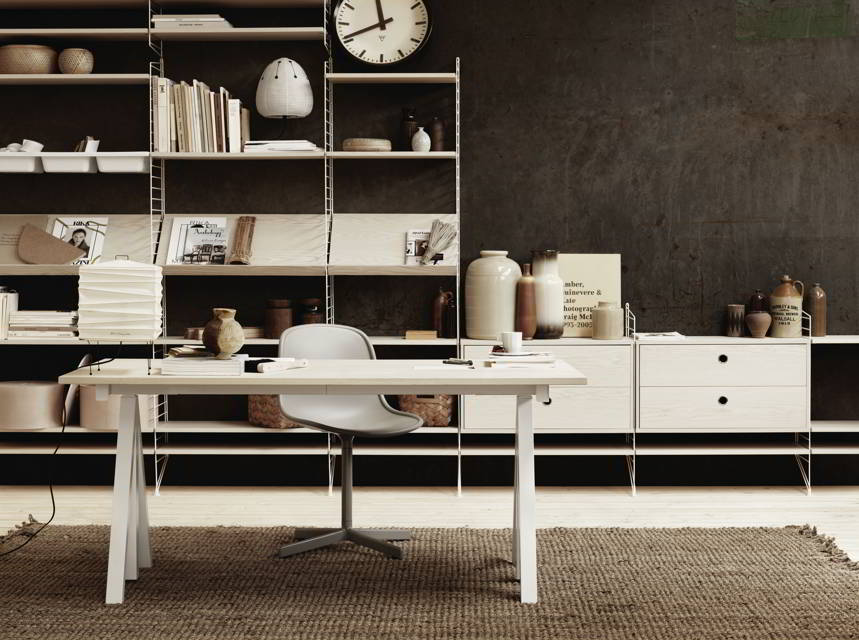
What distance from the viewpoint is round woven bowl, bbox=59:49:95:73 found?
15.0 ft

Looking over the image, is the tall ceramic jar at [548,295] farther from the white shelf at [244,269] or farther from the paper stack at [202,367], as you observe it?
the paper stack at [202,367]

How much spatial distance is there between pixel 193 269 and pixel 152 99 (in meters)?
0.90

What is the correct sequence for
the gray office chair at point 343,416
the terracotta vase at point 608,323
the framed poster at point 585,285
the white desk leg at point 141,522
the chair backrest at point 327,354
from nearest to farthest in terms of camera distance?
the white desk leg at point 141,522
the gray office chair at point 343,416
the chair backrest at point 327,354
the terracotta vase at point 608,323
the framed poster at point 585,285

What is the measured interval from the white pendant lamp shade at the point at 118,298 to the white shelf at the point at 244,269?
148cm

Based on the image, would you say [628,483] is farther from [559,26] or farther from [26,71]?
[26,71]

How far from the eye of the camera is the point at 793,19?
478 centimetres

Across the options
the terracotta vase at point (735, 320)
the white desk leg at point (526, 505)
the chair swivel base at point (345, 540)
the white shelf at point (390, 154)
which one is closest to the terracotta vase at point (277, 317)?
the white shelf at point (390, 154)


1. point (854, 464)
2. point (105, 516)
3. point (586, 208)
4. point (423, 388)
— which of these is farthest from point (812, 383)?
point (105, 516)

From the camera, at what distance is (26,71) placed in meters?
4.55

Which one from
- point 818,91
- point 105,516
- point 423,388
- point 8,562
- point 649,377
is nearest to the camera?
point 423,388

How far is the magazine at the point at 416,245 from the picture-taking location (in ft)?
15.4

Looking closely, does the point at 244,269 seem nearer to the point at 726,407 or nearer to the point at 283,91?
the point at 283,91

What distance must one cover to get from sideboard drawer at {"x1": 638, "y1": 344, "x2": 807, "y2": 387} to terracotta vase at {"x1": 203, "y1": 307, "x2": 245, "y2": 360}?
2.26 metres

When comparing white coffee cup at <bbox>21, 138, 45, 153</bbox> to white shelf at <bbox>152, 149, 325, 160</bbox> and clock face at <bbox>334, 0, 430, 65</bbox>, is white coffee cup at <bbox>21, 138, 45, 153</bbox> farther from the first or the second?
clock face at <bbox>334, 0, 430, 65</bbox>
